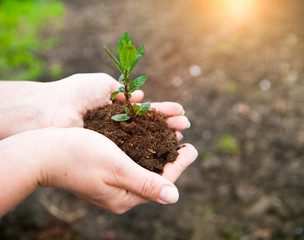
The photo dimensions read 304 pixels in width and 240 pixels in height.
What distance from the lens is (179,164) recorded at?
6.29 feet

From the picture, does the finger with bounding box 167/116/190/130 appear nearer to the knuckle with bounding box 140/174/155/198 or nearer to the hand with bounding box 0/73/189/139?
the hand with bounding box 0/73/189/139

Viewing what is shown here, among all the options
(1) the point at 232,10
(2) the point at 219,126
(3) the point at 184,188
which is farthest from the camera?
(1) the point at 232,10

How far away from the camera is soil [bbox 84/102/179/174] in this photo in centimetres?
190

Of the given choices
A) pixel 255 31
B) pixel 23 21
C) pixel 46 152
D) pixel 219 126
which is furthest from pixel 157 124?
pixel 23 21

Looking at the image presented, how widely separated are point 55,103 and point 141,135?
0.81m

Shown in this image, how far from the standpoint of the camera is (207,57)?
4.27 metres

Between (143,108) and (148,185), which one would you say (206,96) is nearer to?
(143,108)

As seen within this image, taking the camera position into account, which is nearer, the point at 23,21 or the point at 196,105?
the point at 196,105

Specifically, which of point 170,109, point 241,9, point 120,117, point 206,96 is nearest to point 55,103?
point 120,117

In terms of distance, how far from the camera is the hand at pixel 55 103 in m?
2.19

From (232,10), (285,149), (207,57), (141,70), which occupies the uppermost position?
(232,10)

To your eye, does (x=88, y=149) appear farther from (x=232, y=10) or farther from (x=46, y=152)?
(x=232, y=10)

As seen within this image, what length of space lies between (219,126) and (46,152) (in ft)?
8.19

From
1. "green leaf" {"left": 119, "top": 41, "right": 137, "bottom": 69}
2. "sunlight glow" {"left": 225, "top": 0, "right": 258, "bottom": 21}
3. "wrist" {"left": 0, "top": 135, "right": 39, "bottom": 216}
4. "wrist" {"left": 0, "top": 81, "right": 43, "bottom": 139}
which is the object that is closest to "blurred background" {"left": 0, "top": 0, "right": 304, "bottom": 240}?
"sunlight glow" {"left": 225, "top": 0, "right": 258, "bottom": 21}
